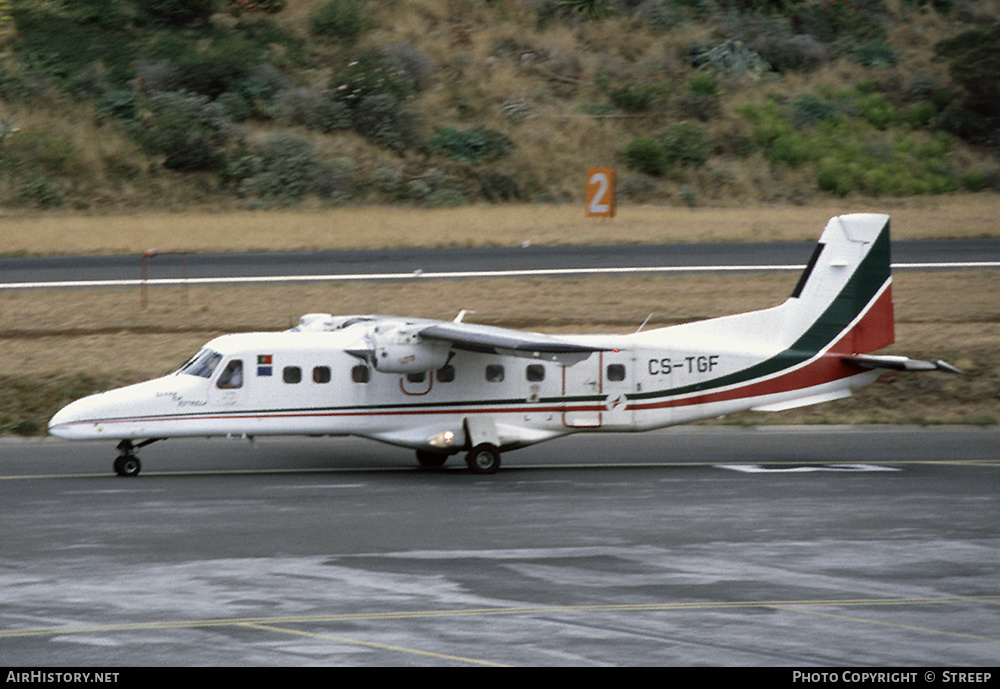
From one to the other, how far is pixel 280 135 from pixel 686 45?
21841 millimetres

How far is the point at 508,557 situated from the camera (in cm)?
1495

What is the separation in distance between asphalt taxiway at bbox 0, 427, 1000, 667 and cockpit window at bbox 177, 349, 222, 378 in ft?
5.93

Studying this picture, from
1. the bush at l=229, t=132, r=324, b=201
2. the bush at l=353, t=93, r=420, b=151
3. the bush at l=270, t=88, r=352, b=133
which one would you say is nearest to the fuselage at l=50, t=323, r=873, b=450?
the bush at l=229, t=132, r=324, b=201

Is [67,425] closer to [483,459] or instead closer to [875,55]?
[483,459]

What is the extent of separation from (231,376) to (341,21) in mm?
39631

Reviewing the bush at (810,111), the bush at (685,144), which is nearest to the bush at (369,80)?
the bush at (685,144)

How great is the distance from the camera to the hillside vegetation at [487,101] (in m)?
48.4

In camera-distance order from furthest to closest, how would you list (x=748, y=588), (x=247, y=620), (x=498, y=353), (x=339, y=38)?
(x=339, y=38), (x=498, y=353), (x=748, y=588), (x=247, y=620)

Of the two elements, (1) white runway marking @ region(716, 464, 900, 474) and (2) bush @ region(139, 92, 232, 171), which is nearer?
(1) white runway marking @ region(716, 464, 900, 474)

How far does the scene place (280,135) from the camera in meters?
49.3

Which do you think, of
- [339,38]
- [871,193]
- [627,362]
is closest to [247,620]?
[627,362]

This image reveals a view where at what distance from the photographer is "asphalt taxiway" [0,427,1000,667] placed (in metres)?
11.5

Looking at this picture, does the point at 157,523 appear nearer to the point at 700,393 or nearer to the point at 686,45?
the point at 700,393

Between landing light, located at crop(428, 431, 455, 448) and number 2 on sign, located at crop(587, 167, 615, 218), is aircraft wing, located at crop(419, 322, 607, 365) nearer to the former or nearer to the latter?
landing light, located at crop(428, 431, 455, 448)
